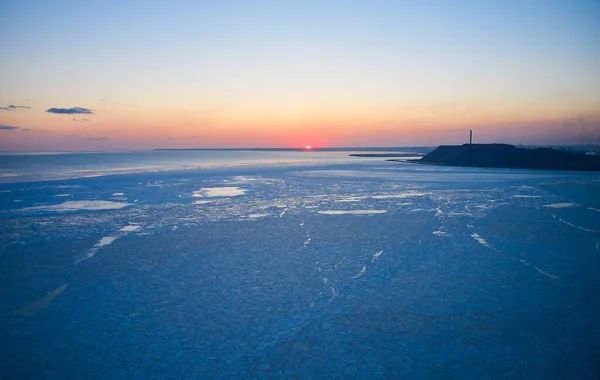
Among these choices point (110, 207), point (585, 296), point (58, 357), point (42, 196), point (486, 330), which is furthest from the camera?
point (42, 196)

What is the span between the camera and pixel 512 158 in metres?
44.8

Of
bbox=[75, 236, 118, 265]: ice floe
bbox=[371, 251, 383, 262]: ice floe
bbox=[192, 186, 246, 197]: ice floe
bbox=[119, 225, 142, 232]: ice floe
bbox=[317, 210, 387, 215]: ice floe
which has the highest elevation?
bbox=[192, 186, 246, 197]: ice floe

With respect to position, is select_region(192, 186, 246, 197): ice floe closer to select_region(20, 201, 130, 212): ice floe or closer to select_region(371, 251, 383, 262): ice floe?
select_region(20, 201, 130, 212): ice floe

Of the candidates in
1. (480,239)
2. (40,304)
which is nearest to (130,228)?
(40,304)

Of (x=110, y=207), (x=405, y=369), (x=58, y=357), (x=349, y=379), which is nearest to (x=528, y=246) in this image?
(x=405, y=369)

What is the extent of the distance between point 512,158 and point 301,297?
46.5 meters

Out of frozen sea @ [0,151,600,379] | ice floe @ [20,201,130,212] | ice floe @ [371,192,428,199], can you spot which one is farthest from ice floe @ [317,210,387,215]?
ice floe @ [20,201,130,212]

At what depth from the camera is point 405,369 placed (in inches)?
160

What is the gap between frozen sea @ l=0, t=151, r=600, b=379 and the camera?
13.9ft

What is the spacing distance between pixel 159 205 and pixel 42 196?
7.05m

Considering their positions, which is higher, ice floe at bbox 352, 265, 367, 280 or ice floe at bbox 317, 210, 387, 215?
ice floe at bbox 317, 210, 387, 215

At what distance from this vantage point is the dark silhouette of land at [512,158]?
39531 millimetres

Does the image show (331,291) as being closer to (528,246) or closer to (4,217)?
(528,246)

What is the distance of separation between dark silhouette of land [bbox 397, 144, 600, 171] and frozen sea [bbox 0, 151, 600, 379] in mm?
33989
